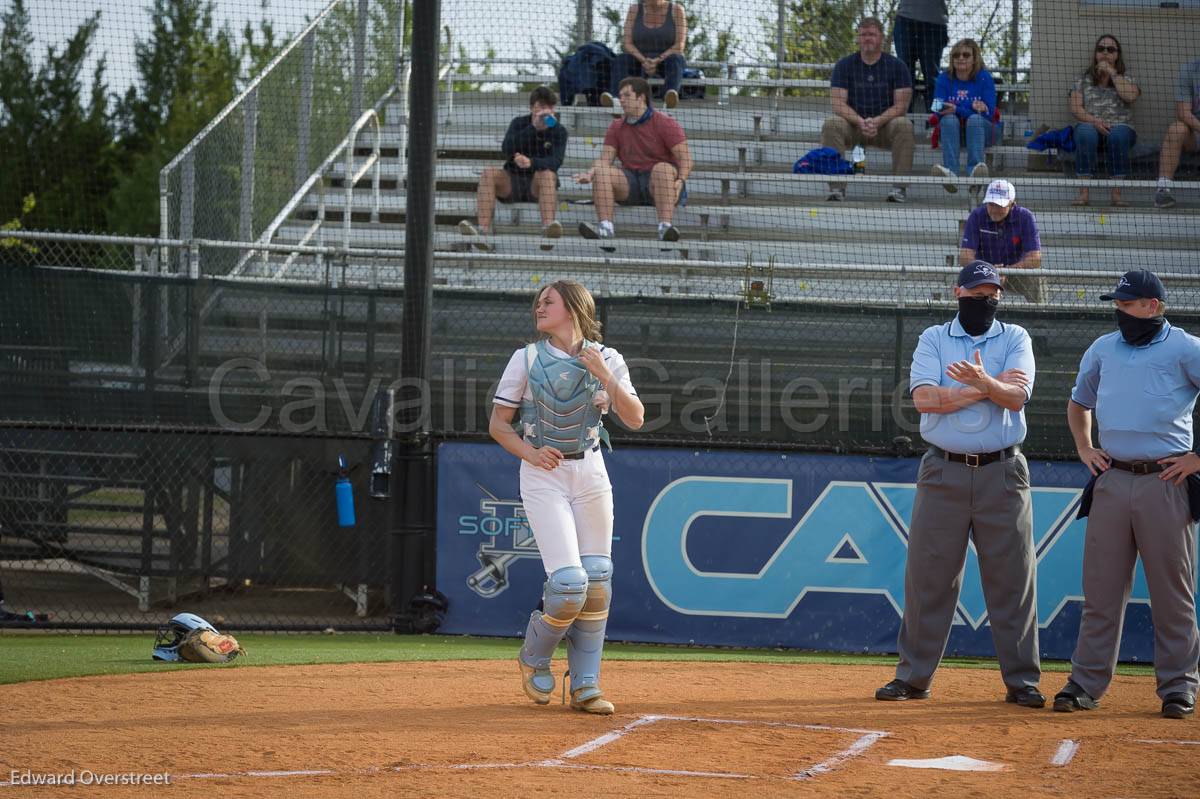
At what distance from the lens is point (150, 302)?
9.98 metres

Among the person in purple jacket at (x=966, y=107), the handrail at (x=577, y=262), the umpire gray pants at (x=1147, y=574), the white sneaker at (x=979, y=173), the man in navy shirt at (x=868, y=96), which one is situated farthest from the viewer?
the man in navy shirt at (x=868, y=96)

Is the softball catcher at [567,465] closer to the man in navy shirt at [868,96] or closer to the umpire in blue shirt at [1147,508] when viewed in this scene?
the umpire in blue shirt at [1147,508]

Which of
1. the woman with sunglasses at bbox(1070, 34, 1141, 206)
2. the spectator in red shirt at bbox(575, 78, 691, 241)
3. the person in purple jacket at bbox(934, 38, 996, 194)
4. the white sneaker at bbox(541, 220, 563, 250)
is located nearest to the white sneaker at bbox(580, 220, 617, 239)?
the spectator in red shirt at bbox(575, 78, 691, 241)

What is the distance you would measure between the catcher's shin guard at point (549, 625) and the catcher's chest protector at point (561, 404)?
1.93ft

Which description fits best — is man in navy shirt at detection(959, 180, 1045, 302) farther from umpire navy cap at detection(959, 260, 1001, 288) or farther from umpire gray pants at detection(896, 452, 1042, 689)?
umpire gray pants at detection(896, 452, 1042, 689)

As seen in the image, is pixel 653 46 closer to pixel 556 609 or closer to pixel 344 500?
pixel 344 500

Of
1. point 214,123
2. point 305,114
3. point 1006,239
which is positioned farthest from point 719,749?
point 305,114

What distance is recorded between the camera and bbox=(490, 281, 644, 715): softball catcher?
609 centimetres

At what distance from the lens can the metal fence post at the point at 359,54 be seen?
1405cm

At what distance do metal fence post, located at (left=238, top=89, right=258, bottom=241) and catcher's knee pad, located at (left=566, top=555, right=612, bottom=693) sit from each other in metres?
7.39

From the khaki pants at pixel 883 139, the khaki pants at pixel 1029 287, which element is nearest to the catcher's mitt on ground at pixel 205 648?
the khaki pants at pixel 1029 287

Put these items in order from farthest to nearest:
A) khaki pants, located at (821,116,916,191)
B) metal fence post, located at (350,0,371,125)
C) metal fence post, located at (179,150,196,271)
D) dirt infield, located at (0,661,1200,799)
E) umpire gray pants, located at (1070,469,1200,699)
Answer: metal fence post, located at (350,0,371,125)
khaki pants, located at (821,116,916,191)
metal fence post, located at (179,150,196,271)
umpire gray pants, located at (1070,469,1200,699)
dirt infield, located at (0,661,1200,799)

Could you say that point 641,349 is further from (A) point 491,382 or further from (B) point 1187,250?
(B) point 1187,250

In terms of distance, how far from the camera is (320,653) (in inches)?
325
